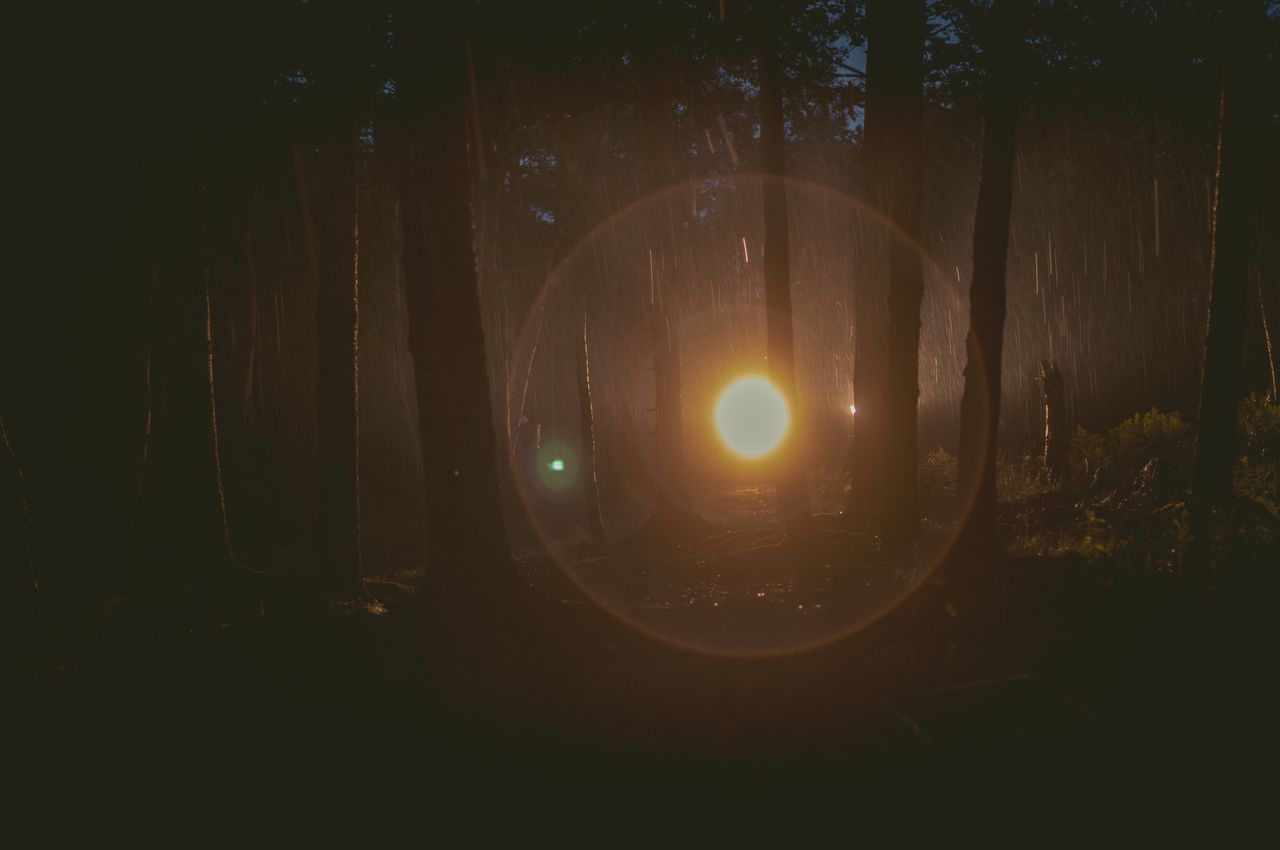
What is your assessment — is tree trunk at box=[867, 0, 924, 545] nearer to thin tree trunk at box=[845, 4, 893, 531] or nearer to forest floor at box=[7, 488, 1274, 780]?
thin tree trunk at box=[845, 4, 893, 531]

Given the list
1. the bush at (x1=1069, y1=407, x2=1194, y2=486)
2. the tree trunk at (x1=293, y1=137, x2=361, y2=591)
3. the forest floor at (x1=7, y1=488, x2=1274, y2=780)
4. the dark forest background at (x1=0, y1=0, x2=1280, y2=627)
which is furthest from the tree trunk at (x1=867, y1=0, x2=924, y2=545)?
the tree trunk at (x1=293, y1=137, x2=361, y2=591)

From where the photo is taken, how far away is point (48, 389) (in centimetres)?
1048

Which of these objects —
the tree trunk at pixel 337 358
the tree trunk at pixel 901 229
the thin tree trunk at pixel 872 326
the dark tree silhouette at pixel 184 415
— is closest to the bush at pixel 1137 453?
the thin tree trunk at pixel 872 326

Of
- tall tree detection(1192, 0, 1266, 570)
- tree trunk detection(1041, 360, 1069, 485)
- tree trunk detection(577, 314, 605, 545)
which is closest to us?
tall tree detection(1192, 0, 1266, 570)

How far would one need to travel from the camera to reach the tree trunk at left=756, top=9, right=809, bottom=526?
1186 cm

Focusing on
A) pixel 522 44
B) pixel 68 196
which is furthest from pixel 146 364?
pixel 522 44

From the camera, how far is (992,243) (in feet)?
28.3

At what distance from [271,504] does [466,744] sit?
20486 mm

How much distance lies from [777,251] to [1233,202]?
5739mm

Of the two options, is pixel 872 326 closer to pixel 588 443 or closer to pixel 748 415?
pixel 588 443

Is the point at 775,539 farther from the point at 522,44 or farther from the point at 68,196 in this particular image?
the point at 68,196

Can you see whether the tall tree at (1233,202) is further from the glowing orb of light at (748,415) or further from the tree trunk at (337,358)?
the glowing orb of light at (748,415)

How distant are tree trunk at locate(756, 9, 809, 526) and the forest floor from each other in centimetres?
413

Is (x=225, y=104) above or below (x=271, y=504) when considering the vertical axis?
above
